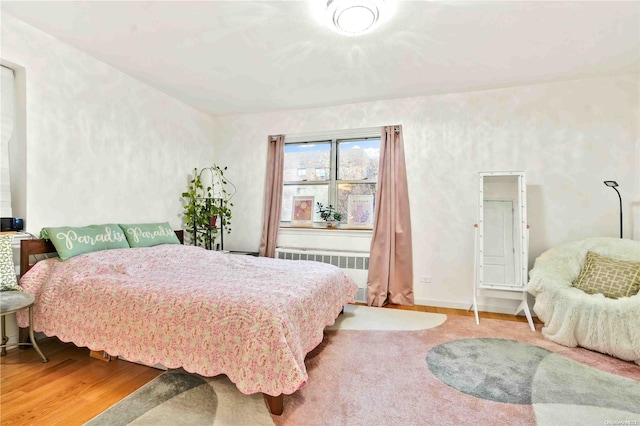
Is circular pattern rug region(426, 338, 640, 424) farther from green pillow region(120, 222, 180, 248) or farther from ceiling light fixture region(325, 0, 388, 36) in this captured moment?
green pillow region(120, 222, 180, 248)

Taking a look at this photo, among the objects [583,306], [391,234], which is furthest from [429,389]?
[391,234]

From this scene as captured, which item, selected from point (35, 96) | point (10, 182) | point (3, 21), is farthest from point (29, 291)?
point (3, 21)

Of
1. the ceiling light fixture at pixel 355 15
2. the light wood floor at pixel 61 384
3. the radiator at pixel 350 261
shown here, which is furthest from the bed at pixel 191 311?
the ceiling light fixture at pixel 355 15

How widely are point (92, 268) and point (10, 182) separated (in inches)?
39.6

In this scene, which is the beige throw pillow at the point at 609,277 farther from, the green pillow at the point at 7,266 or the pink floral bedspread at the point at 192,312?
the green pillow at the point at 7,266

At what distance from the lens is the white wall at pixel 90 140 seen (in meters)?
2.34

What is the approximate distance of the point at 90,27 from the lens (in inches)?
90.1

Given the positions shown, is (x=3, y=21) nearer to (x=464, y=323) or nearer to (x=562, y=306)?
(x=464, y=323)

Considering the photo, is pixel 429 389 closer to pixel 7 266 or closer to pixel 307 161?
pixel 7 266

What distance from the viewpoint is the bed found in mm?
1528

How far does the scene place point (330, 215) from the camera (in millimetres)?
3994

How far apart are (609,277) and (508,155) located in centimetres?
149

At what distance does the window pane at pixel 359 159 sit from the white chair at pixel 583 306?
210cm

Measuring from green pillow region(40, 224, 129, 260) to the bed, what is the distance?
0.34ft
